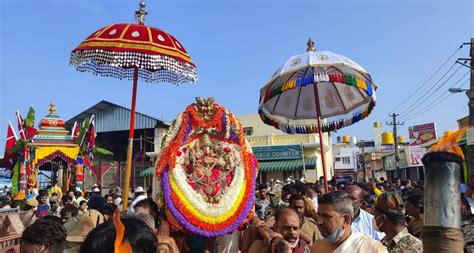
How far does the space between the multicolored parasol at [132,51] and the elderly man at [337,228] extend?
2.79 m

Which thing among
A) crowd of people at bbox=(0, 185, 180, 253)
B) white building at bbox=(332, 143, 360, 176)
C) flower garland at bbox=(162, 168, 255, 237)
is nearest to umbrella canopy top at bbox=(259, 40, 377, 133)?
flower garland at bbox=(162, 168, 255, 237)

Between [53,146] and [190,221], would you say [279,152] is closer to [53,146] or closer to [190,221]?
[53,146]

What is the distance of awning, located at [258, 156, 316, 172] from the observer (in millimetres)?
24277

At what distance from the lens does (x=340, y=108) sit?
7.58 m

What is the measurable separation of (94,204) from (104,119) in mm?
24204

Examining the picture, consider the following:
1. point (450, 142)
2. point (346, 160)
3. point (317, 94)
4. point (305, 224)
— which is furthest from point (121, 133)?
point (346, 160)

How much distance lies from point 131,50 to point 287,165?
67.1 feet

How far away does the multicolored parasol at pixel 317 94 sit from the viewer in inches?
235

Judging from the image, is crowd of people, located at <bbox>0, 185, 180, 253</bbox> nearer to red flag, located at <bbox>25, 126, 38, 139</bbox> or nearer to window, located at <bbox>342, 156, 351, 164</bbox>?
red flag, located at <bbox>25, 126, 38, 139</bbox>

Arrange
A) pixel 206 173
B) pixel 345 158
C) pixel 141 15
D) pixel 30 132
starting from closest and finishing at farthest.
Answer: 1. pixel 206 173
2. pixel 141 15
3. pixel 30 132
4. pixel 345 158

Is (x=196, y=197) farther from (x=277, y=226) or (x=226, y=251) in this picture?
(x=277, y=226)

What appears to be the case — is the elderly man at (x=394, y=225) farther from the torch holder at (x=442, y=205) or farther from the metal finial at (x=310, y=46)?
the metal finial at (x=310, y=46)

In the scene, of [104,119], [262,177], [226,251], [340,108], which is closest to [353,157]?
[262,177]

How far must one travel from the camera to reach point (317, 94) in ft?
22.2
